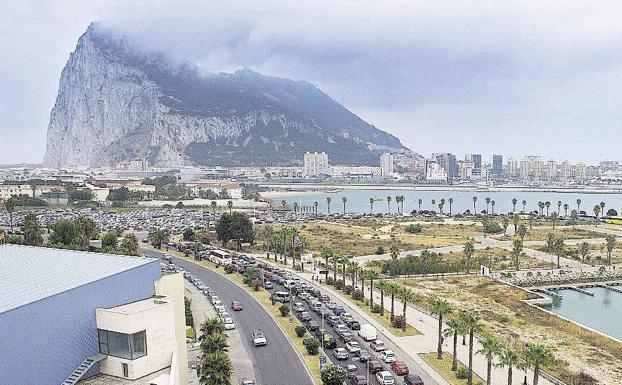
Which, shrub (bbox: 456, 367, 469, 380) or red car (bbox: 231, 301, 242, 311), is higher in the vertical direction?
red car (bbox: 231, 301, 242, 311)

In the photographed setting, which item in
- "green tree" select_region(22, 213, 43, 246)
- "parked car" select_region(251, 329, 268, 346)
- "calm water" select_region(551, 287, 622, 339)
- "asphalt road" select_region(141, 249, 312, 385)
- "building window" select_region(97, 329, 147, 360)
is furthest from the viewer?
"green tree" select_region(22, 213, 43, 246)

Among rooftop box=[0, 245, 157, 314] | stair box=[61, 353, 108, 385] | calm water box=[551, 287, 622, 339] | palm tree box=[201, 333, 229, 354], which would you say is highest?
rooftop box=[0, 245, 157, 314]

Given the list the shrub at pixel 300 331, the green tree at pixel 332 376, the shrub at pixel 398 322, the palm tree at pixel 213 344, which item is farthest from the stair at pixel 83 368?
the shrub at pixel 398 322

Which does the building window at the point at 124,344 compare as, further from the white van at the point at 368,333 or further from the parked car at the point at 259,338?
the white van at the point at 368,333

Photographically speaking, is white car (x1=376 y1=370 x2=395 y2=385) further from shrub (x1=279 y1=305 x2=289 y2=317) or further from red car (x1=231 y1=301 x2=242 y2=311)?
red car (x1=231 y1=301 x2=242 y2=311)

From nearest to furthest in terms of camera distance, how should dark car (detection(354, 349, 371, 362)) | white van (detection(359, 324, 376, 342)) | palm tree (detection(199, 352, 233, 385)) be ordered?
palm tree (detection(199, 352, 233, 385)) < dark car (detection(354, 349, 371, 362)) < white van (detection(359, 324, 376, 342))

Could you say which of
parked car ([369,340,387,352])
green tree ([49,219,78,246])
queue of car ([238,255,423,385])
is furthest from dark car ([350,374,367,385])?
green tree ([49,219,78,246])

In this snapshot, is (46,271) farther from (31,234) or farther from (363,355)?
(31,234)
